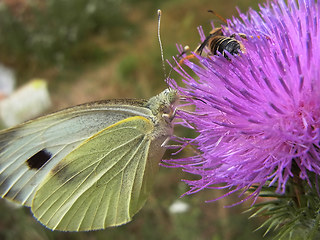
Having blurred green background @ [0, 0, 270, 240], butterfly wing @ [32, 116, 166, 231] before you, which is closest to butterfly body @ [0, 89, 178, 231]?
butterfly wing @ [32, 116, 166, 231]

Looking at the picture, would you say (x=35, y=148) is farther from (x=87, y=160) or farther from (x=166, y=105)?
(x=166, y=105)

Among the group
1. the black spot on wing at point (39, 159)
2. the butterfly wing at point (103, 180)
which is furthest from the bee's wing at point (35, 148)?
the butterfly wing at point (103, 180)

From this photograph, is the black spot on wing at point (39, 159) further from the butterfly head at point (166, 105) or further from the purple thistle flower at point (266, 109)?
the purple thistle flower at point (266, 109)

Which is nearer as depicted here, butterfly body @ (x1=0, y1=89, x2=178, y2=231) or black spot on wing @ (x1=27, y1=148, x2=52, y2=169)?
butterfly body @ (x1=0, y1=89, x2=178, y2=231)

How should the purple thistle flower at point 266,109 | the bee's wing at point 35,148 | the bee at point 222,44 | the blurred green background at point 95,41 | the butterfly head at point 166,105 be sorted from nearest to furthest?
the purple thistle flower at point 266,109 → the bee at point 222,44 → the butterfly head at point 166,105 → the bee's wing at point 35,148 → the blurred green background at point 95,41

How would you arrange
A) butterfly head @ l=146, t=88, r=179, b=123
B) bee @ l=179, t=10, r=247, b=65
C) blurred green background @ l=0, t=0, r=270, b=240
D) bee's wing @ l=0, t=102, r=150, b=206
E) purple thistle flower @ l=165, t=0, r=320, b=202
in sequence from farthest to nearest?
blurred green background @ l=0, t=0, r=270, b=240 → bee's wing @ l=0, t=102, r=150, b=206 → butterfly head @ l=146, t=88, r=179, b=123 → bee @ l=179, t=10, r=247, b=65 → purple thistle flower @ l=165, t=0, r=320, b=202

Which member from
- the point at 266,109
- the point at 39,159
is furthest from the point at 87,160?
the point at 266,109

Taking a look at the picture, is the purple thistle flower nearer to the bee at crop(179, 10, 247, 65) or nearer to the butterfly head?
the bee at crop(179, 10, 247, 65)
